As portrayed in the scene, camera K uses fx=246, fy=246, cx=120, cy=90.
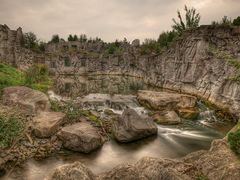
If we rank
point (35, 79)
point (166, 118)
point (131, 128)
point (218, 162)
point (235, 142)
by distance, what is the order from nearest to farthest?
point (218, 162) < point (235, 142) < point (131, 128) < point (166, 118) < point (35, 79)

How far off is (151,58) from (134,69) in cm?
1249

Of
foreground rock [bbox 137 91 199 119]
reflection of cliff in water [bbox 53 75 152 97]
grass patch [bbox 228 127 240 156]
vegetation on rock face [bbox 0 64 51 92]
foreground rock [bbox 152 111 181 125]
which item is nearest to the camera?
grass patch [bbox 228 127 240 156]

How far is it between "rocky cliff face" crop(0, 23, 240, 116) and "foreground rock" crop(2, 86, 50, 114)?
50.1ft

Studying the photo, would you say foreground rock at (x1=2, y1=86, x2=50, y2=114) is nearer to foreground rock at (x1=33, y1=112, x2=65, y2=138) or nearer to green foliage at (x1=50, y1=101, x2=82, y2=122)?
green foliage at (x1=50, y1=101, x2=82, y2=122)

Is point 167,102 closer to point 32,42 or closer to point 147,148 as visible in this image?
point 147,148

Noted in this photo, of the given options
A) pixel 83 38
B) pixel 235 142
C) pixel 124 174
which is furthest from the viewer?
pixel 83 38

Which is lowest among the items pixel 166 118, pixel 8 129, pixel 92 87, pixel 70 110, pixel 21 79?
pixel 166 118

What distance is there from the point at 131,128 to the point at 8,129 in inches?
347

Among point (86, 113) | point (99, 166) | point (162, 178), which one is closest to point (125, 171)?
point (162, 178)

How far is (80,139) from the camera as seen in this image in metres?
16.8

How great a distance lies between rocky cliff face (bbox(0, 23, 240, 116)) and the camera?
29.2 m

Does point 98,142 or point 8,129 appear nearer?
point 8,129

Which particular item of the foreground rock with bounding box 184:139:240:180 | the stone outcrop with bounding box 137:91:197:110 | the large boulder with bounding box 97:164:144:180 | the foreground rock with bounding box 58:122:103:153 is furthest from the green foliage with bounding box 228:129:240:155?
the stone outcrop with bounding box 137:91:197:110

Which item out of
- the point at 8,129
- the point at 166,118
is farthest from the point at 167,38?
the point at 8,129
